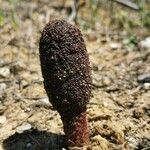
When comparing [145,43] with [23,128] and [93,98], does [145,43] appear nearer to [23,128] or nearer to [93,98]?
[93,98]

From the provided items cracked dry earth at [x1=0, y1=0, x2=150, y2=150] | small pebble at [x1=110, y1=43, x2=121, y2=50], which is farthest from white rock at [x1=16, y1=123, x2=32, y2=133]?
small pebble at [x1=110, y1=43, x2=121, y2=50]

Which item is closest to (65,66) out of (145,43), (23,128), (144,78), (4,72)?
(23,128)

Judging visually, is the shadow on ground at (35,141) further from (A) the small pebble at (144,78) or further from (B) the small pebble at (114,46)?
(B) the small pebble at (114,46)

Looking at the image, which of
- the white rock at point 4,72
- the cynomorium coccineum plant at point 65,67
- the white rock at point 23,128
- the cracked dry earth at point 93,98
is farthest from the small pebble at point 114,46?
the cynomorium coccineum plant at point 65,67

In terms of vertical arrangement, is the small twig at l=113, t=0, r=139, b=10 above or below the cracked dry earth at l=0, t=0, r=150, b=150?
above

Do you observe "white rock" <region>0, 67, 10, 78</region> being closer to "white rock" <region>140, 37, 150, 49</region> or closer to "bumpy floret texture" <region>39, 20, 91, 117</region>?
"bumpy floret texture" <region>39, 20, 91, 117</region>

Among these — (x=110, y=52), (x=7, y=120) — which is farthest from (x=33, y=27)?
(x=7, y=120)
